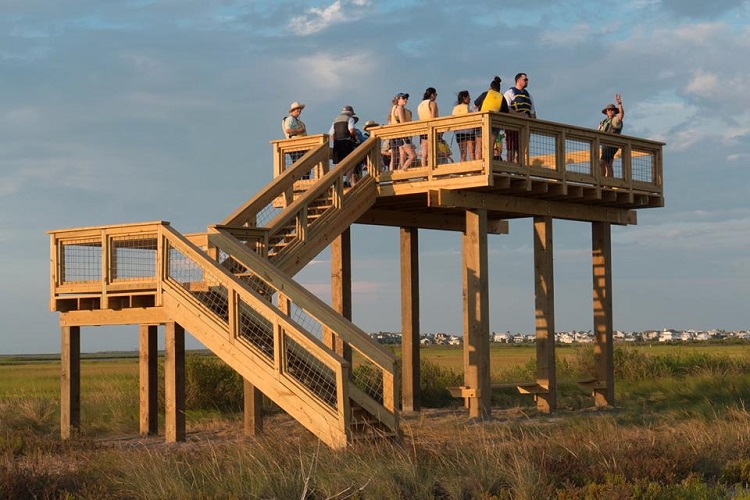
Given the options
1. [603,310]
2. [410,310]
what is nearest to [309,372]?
[410,310]

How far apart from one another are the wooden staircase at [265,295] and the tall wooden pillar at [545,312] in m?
3.94

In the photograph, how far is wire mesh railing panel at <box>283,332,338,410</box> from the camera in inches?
739

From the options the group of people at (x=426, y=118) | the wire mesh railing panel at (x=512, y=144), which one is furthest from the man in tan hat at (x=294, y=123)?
the wire mesh railing panel at (x=512, y=144)

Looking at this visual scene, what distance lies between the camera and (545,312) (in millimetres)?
26250

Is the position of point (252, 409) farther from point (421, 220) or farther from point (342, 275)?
point (421, 220)

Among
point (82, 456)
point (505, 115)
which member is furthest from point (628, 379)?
point (82, 456)

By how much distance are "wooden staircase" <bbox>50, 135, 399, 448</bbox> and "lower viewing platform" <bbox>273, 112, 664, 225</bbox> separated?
0.60 meters

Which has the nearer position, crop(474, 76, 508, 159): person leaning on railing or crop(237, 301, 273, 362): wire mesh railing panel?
crop(237, 301, 273, 362): wire mesh railing panel

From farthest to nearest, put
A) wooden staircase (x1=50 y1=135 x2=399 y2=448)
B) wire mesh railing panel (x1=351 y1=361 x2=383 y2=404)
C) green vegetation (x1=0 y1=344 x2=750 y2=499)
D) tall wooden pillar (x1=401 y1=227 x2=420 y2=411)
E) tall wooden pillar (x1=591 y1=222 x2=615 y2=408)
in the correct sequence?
wire mesh railing panel (x1=351 y1=361 x2=383 y2=404) < tall wooden pillar (x1=401 y1=227 x2=420 y2=411) < tall wooden pillar (x1=591 y1=222 x2=615 y2=408) < wooden staircase (x1=50 y1=135 x2=399 y2=448) < green vegetation (x1=0 y1=344 x2=750 y2=499)

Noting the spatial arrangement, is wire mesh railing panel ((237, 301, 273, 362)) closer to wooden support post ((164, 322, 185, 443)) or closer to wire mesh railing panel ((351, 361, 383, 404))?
wooden support post ((164, 322, 185, 443))

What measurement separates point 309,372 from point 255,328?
1.30 meters

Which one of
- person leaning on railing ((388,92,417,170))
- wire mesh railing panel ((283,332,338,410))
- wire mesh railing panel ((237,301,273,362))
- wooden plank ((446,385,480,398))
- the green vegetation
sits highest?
person leaning on railing ((388,92,417,170))

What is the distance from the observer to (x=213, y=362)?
2909 centimetres

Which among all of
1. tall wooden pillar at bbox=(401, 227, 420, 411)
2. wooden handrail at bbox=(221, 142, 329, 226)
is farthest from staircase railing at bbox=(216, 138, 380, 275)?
tall wooden pillar at bbox=(401, 227, 420, 411)
